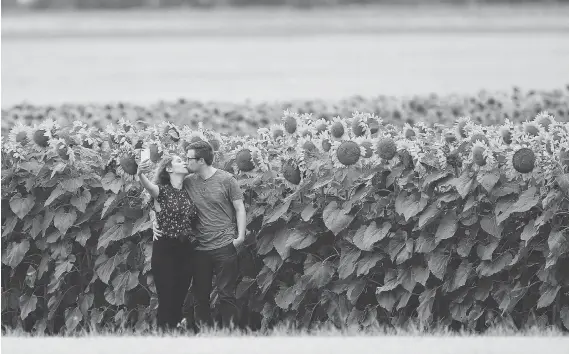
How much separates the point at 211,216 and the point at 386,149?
1.13 metres

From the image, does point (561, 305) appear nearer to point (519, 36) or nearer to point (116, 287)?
point (116, 287)

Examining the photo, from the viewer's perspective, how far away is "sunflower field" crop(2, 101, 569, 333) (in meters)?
7.00

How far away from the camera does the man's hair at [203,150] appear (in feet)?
22.4

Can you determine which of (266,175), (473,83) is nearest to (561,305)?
(266,175)

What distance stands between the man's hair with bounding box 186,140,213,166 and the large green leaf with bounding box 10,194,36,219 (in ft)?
4.30

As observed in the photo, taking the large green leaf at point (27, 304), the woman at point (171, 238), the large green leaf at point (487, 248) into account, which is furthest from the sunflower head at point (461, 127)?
the large green leaf at point (27, 304)

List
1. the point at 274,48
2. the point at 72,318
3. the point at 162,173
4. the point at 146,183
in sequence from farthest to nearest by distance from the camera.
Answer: the point at 274,48 < the point at 72,318 < the point at 162,173 < the point at 146,183

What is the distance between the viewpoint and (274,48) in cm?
2744

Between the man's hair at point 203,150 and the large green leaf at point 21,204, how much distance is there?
4.30ft

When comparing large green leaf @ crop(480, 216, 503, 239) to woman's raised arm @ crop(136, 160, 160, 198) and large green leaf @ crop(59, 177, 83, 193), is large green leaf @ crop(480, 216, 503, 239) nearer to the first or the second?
woman's raised arm @ crop(136, 160, 160, 198)

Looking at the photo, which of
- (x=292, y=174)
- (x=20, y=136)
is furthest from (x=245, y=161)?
(x=20, y=136)

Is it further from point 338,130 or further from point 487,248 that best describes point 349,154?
point 487,248

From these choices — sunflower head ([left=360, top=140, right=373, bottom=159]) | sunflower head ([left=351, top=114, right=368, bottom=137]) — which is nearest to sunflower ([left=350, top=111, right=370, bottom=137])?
sunflower head ([left=351, top=114, right=368, bottom=137])

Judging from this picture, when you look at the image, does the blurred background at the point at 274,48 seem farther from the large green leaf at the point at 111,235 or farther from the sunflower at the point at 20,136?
the large green leaf at the point at 111,235
